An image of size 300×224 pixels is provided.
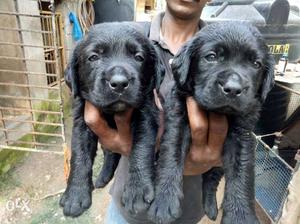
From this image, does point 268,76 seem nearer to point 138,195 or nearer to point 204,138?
point 204,138

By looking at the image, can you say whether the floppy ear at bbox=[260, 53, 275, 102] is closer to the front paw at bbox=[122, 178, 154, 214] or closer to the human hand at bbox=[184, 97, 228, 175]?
the human hand at bbox=[184, 97, 228, 175]

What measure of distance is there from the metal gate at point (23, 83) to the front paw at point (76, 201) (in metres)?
2.45

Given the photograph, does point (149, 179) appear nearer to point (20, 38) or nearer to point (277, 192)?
point (277, 192)

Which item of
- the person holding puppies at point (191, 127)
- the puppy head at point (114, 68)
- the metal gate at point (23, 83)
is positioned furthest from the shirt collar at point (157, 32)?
the metal gate at point (23, 83)

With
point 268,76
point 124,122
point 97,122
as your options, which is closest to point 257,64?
point 268,76

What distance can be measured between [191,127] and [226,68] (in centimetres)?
30

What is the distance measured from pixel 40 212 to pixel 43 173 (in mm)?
814

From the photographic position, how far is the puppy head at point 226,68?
A: 4.25ft

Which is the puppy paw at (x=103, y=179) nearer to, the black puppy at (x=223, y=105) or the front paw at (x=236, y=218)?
the black puppy at (x=223, y=105)

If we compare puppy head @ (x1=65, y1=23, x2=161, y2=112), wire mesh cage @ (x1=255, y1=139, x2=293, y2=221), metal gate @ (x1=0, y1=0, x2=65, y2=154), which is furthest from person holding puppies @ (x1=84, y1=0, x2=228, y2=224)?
metal gate @ (x1=0, y1=0, x2=65, y2=154)

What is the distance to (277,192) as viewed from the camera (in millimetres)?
3523

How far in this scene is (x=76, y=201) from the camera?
162 cm

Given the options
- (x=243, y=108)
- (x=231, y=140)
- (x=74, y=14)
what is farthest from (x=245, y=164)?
(x=74, y=14)

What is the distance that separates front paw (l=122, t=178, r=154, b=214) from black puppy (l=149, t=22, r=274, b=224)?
0.12 feet
